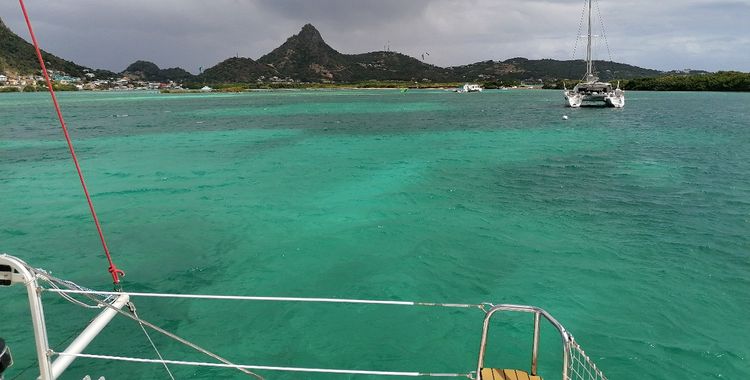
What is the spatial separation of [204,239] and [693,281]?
48.9 feet

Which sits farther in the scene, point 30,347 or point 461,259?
point 461,259

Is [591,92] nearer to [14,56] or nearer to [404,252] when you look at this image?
[404,252]

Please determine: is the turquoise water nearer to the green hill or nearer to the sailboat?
the sailboat

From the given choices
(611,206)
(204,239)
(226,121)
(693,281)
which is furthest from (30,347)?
(226,121)

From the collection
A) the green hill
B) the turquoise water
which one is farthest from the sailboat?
the green hill

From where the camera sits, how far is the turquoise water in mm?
9055

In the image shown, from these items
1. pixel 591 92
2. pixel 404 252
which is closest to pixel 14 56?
pixel 591 92

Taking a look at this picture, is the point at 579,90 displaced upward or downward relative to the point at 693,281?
upward

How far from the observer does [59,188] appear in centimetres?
2291

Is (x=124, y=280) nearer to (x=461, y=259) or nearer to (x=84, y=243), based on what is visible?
(x=84, y=243)

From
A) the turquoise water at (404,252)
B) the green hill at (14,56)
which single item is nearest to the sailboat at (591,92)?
the turquoise water at (404,252)

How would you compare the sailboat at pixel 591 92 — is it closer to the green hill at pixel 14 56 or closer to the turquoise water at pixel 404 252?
the turquoise water at pixel 404 252

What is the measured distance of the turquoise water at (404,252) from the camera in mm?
9055

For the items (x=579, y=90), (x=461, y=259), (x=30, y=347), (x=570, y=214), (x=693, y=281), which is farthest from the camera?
(x=579, y=90)
